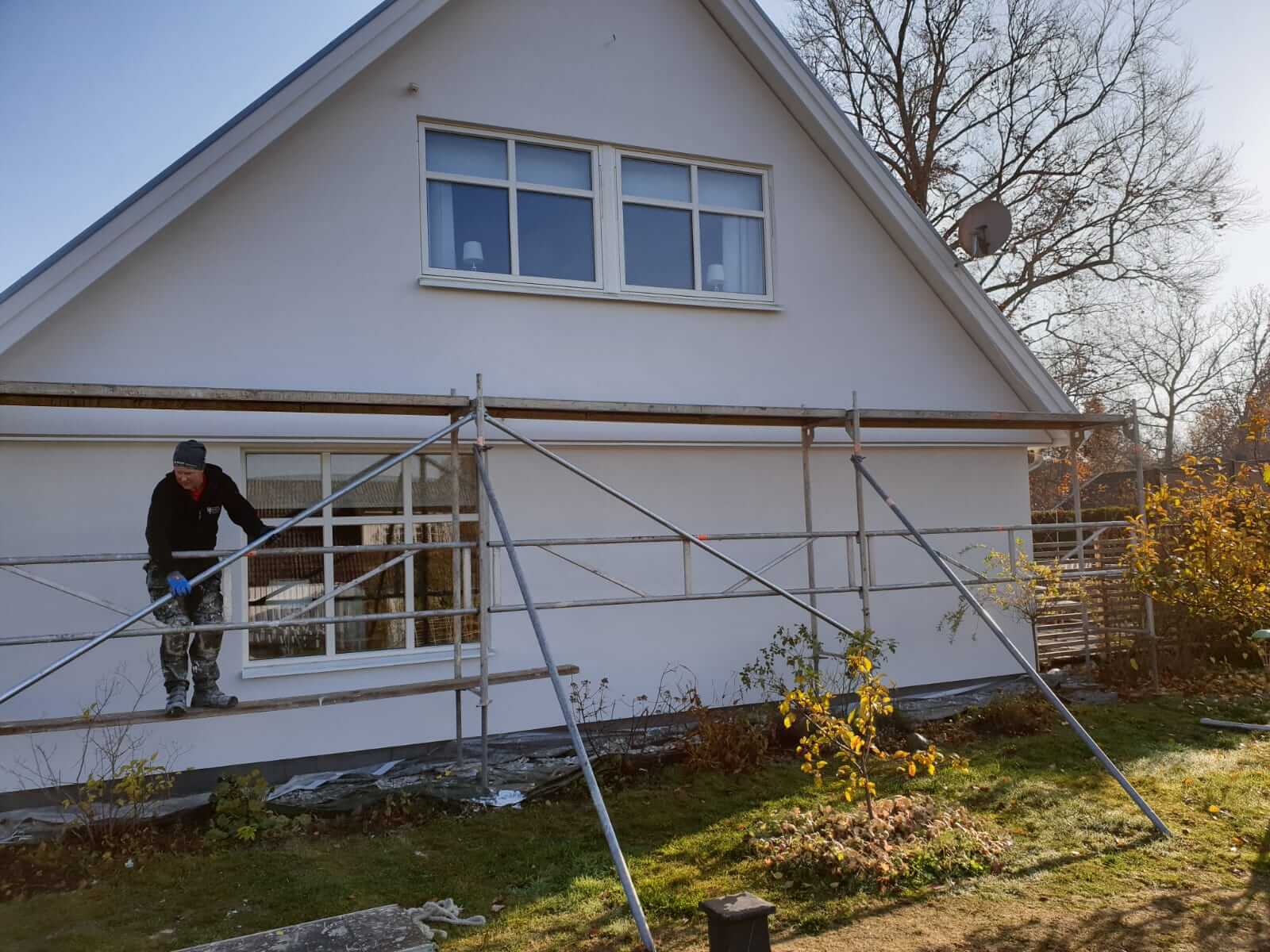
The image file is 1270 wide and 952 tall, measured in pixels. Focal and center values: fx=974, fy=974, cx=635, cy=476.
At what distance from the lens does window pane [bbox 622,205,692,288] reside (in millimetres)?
9133

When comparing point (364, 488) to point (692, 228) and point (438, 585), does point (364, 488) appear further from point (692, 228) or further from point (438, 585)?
point (692, 228)

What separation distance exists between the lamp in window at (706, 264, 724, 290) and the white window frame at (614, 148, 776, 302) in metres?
0.06

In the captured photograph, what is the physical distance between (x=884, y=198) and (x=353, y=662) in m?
6.67

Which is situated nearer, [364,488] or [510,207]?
[364,488]

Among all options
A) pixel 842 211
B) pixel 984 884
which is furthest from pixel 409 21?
pixel 984 884

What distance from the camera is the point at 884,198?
9.73 meters

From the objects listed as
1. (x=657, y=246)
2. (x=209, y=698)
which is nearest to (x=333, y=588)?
(x=209, y=698)

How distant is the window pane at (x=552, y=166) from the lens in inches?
343

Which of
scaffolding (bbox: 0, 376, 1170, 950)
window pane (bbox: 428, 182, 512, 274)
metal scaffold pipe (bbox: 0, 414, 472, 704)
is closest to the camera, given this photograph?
metal scaffold pipe (bbox: 0, 414, 472, 704)

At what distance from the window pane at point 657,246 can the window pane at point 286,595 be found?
12.4 ft

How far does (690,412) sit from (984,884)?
3.80 meters

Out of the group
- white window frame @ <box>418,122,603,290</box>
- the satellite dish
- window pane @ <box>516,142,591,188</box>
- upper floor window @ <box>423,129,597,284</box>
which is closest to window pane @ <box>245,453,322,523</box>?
white window frame @ <box>418,122,603,290</box>

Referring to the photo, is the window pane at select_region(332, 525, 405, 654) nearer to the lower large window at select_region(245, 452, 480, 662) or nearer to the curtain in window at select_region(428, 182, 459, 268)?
the lower large window at select_region(245, 452, 480, 662)

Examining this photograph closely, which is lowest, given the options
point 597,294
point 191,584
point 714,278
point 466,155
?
point 191,584
